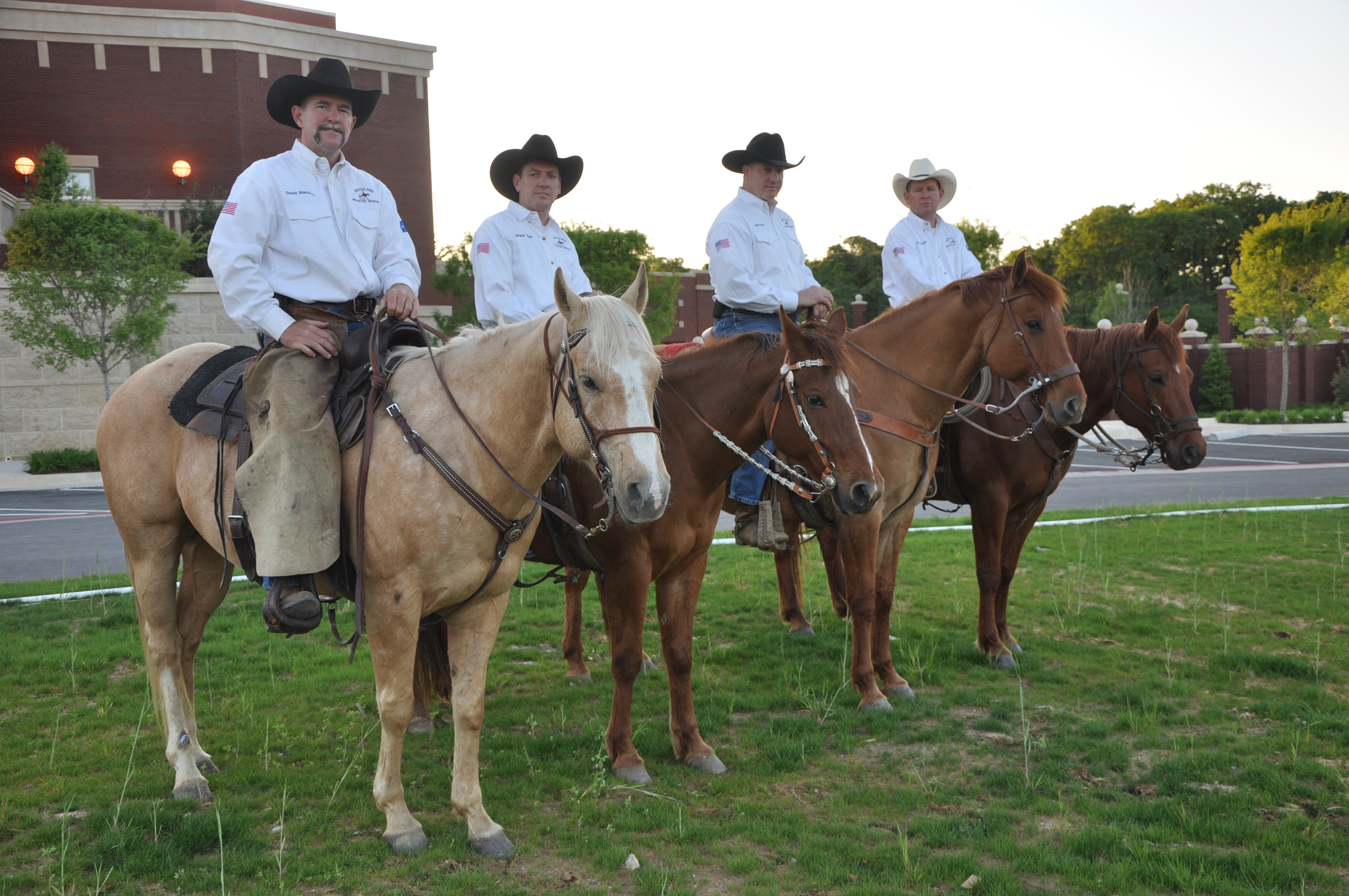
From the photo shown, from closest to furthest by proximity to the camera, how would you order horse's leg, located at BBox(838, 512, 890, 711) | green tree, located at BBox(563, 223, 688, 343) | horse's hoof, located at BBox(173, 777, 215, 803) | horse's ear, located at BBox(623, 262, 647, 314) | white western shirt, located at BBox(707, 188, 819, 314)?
horse's ear, located at BBox(623, 262, 647, 314) → horse's hoof, located at BBox(173, 777, 215, 803) → horse's leg, located at BBox(838, 512, 890, 711) → white western shirt, located at BBox(707, 188, 819, 314) → green tree, located at BBox(563, 223, 688, 343)

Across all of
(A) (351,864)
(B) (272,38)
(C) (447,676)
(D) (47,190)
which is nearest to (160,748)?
(C) (447,676)

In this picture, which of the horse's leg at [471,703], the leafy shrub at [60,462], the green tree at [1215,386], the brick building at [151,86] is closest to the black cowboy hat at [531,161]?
the horse's leg at [471,703]

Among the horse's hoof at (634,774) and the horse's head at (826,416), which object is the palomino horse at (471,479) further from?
the horse's head at (826,416)

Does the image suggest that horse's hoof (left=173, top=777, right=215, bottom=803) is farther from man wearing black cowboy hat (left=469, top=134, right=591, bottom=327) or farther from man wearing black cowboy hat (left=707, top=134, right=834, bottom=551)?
man wearing black cowboy hat (left=707, top=134, right=834, bottom=551)

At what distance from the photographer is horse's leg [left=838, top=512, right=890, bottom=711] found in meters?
5.40

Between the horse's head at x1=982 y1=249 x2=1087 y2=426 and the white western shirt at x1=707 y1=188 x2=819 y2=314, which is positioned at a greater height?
the white western shirt at x1=707 y1=188 x2=819 y2=314

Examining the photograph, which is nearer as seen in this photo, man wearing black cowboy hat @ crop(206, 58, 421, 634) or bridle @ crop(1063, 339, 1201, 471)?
man wearing black cowboy hat @ crop(206, 58, 421, 634)

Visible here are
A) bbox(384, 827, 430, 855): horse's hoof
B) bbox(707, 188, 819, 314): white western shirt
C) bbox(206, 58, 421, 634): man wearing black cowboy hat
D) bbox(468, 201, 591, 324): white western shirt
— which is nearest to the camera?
bbox(206, 58, 421, 634): man wearing black cowboy hat

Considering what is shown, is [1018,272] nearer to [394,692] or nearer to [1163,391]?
[1163,391]

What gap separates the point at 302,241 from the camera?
4039mm

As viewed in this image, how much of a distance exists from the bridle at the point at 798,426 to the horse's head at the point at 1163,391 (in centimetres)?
318

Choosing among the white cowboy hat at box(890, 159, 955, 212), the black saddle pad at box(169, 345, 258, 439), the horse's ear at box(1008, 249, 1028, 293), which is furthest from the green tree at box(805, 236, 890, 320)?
the black saddle pad at box(169, 345, 258, 439)

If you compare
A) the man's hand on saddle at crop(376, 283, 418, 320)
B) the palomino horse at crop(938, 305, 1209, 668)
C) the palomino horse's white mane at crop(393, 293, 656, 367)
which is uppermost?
the man's hand on saddle at crop(376, 283, 418, 320)

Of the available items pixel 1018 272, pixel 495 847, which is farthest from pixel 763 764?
pixel 1018 272
